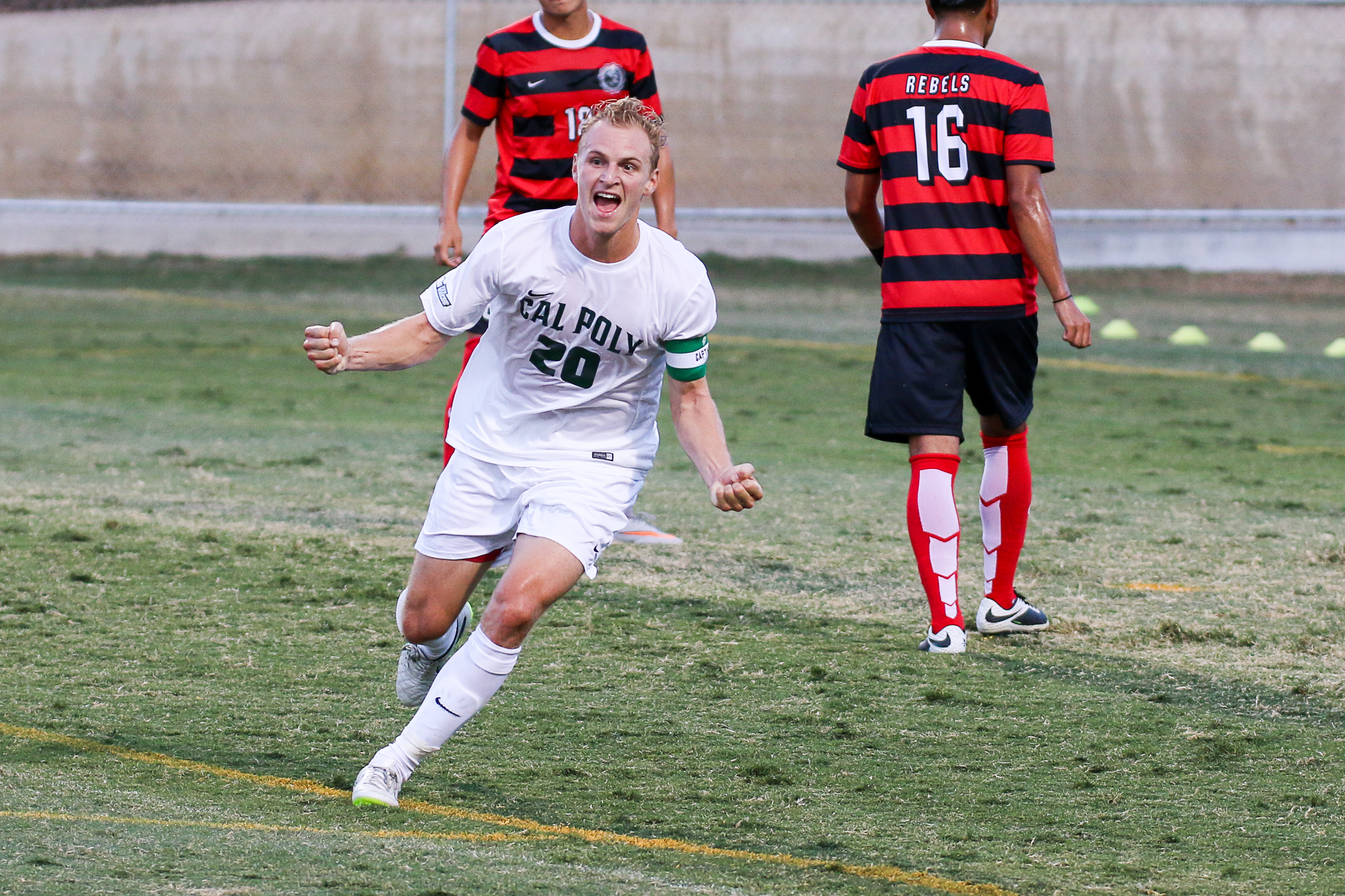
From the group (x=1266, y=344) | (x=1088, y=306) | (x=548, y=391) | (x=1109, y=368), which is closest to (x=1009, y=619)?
(x=548, y=391)

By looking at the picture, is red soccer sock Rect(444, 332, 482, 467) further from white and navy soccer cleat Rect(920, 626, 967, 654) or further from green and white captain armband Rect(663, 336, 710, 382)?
white and navy soccer cleat Rect(920, 626, 967, 654)

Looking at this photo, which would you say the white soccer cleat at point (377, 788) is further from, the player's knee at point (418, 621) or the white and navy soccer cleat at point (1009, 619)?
the white and navy soccer cleat at point (1009, 619)

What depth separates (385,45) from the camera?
59.9 feet

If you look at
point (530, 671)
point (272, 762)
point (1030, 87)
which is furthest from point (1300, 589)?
point (272, 762)

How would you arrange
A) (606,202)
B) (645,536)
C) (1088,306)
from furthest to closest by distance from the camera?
1. (1088,306)
2. (645,536)
3. (606,202)

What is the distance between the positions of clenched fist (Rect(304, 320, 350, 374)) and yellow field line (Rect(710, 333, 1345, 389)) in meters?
8.65

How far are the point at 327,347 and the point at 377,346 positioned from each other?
22cm

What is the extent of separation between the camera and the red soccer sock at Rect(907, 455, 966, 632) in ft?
17.1

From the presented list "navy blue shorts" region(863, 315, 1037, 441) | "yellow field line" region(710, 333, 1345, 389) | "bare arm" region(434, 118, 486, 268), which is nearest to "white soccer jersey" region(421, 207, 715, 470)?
"navy blue shorts" region(863, 315, 1037, 441)

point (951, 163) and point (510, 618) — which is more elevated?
point (951, 163)

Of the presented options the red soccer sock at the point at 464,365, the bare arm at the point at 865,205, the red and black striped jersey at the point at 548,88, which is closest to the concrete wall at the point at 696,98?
the red and black striped jersey at the point at 548,88

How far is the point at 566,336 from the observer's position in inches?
165

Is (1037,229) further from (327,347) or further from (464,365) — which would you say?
(327,347)

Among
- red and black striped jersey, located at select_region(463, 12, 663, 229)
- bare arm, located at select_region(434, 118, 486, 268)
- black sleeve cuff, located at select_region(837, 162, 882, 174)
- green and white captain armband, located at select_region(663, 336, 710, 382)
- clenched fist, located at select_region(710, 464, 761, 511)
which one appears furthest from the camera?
bare arm, located at select_region(434, 118, 486, 268)
